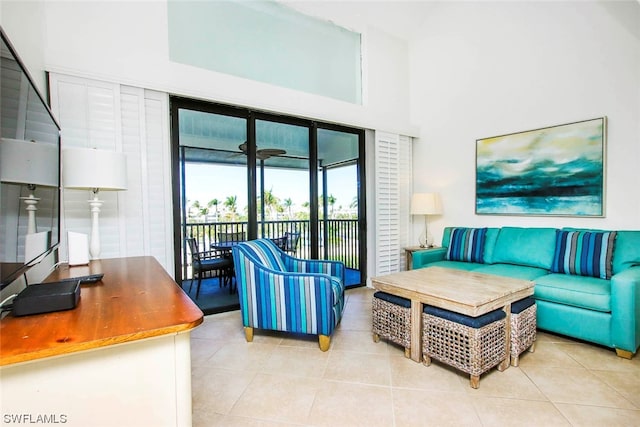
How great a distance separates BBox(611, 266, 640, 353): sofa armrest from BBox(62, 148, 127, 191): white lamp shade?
3503 millimetres

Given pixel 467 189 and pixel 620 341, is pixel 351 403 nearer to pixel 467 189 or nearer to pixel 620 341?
pixel 620 341

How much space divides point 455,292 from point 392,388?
73 centimetres

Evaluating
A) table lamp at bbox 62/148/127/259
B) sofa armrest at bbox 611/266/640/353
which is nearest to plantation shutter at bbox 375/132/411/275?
sofa armrest at bbox 611/266/640/353

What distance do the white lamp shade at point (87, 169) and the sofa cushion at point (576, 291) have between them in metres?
3.33

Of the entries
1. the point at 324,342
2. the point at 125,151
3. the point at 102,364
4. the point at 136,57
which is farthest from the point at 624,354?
the point at 136,57

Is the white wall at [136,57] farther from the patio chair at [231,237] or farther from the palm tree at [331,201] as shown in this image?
the patio chair at [231,237]

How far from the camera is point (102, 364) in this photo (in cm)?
84

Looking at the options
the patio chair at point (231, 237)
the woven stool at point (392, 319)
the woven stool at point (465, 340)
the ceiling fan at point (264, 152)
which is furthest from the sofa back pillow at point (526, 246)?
the patio chair at point (231, 237)

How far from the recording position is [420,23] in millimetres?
4230

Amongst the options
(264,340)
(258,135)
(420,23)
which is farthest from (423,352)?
(420,23)

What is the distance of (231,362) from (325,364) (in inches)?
26.5

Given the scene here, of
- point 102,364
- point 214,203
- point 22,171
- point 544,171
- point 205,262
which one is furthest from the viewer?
point 205,262

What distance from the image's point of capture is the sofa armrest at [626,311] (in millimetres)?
2021

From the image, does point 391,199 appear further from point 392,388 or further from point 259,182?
point 392,388
